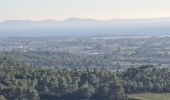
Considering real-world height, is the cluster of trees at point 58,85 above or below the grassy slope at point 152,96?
above

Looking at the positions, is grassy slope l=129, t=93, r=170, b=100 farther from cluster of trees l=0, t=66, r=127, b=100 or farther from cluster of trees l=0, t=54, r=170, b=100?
cluster of trees l=0, t=66, r=127, b=100

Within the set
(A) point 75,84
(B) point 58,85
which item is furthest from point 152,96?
→ (B) point 58,85

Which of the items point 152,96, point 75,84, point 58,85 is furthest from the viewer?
point 75,84

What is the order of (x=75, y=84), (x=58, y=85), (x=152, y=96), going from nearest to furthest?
(x=152, y=96) → (x=58, y=85) → (x=75, y=84)

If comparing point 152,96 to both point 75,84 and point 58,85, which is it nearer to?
point 75,84

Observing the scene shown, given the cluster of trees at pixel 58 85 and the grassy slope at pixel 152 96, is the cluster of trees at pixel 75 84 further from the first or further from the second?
the grassy slope at pixel 152 96

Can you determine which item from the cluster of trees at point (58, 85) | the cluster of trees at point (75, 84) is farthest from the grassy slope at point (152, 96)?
the cluster of trees at point (58, 85)

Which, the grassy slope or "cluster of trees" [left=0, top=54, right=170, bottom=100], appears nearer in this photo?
the grassy slope

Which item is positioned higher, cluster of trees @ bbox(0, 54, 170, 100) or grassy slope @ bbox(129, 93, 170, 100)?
cluster of trees @ bbox(0, 54, 170, 100)

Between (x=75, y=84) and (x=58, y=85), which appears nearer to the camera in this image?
(x=58, y=85)

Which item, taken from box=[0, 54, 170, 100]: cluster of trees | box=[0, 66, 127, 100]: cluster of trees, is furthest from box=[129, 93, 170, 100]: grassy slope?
box=[0, 66, 127, 100]: cluster of trees

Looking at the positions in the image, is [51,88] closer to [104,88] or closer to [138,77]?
[104,88]
